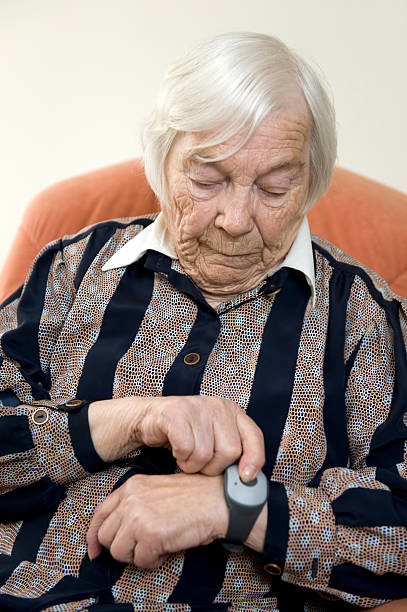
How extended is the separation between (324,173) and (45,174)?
1744 mm

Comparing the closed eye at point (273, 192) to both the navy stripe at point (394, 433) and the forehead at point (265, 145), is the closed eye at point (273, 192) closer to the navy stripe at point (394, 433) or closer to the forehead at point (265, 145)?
the forehead at point (265, 145)

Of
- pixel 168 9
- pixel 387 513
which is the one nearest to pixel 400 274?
pixel 387 513

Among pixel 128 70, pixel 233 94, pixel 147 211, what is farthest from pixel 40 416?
pixel 128 70

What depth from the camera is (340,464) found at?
1.38m

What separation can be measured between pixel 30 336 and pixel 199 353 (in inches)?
14.8

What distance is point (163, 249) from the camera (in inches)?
58.9

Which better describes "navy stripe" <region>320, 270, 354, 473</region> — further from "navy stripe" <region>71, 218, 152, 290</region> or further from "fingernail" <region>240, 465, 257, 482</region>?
"navy stripe" <region>71, 218, 152, 290</region>

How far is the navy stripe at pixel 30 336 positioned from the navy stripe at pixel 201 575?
1.55 ft

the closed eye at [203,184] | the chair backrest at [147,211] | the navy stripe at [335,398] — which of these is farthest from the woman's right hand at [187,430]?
the chair backrest at [147,211]

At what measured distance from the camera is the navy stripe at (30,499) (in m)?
1.32

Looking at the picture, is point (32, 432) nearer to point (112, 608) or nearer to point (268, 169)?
point (112, 608)

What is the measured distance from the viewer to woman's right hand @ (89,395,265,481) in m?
1.18

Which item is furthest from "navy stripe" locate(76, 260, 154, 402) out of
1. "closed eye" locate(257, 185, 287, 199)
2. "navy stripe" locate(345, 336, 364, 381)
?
"navy stripe" locate(345, 336, 364, 381)

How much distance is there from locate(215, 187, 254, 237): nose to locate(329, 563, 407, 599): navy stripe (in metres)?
0.65
